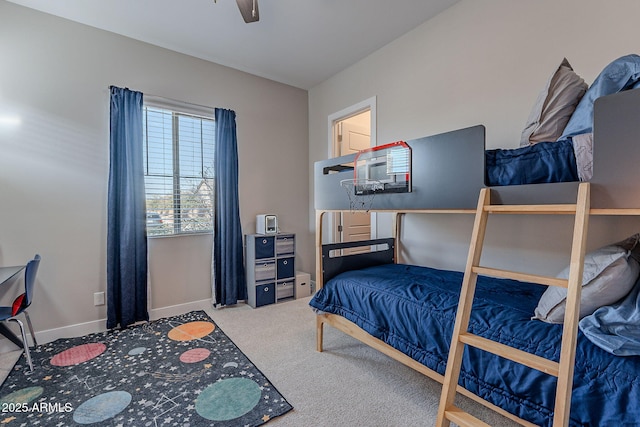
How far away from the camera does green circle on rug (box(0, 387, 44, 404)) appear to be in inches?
68.0

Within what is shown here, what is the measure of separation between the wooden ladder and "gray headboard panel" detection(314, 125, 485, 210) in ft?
0.48

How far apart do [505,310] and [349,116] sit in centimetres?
282

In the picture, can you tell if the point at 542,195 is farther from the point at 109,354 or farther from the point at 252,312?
the point at 109,354

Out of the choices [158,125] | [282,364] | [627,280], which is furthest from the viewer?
[158,125]

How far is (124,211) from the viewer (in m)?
2.75

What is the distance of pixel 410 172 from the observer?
1.86 m

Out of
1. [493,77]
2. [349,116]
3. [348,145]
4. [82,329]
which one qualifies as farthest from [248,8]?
[82,329]

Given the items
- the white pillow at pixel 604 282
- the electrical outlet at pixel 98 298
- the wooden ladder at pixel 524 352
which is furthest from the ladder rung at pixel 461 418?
the electrical outlet at pixel 98 298

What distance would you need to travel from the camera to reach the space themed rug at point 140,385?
1581 millimetres

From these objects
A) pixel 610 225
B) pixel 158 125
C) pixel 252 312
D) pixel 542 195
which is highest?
pixel 158 125

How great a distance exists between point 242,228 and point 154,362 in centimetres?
171

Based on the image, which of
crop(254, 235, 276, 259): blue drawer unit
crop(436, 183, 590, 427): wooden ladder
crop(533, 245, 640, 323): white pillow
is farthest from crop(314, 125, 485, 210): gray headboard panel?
crop(254, 235, 276, 259): blue drawer unit

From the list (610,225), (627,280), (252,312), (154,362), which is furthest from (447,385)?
(252,312)

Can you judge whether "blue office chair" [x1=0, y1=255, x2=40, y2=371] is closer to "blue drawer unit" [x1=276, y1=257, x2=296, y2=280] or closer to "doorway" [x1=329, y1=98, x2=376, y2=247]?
"blue drawer unit" [x1=276, y1=257, x2=296, y2=280]
